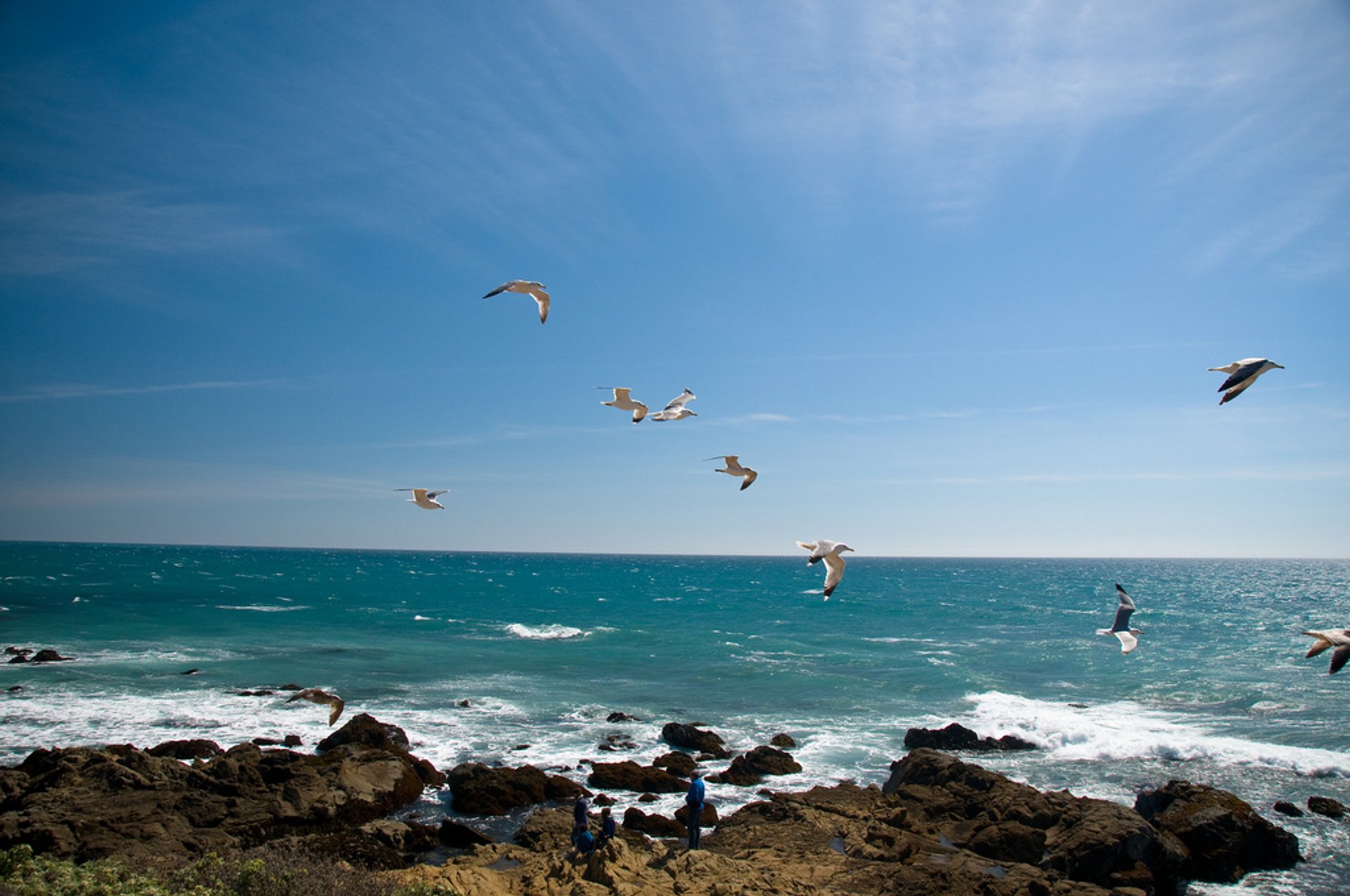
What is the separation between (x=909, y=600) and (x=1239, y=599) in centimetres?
3694

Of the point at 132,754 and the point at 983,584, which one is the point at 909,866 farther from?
the point at 983,584

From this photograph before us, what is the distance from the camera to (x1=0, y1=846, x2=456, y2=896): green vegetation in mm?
8117

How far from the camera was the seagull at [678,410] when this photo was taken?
42.5 ft

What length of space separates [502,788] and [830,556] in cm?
986

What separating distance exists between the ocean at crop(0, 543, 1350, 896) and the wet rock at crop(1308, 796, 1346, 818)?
0.77 feet

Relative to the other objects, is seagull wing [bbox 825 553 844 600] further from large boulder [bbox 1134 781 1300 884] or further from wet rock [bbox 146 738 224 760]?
wet rock [bbox 146 738 224 760]

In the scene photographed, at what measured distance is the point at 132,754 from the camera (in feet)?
52.1

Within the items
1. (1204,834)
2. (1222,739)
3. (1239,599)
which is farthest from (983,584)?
(1204,834)

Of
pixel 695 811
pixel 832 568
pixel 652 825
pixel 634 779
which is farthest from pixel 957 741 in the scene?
pixel 832 568

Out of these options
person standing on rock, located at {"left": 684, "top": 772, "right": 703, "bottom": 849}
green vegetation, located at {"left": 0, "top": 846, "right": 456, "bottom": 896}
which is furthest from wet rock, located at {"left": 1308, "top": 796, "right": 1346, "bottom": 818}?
green vegetation, located at {"left": 0, "top": 846, "right": 456, "bottom": 896}

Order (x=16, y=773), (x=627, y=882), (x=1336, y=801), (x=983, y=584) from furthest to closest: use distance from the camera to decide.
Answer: (x=983, y=584)
(x=1336, y=801)
(x=16, y=773)
(x=627, y=882)

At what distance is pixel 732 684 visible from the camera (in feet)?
107

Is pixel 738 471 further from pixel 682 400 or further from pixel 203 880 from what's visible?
pixel 203 880

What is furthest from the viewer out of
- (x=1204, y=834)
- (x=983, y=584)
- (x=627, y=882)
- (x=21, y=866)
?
(x=983, y=584)
